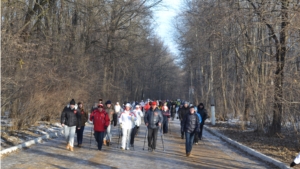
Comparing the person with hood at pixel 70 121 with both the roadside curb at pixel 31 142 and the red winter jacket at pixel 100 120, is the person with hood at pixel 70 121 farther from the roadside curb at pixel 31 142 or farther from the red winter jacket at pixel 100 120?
the roadside curb at pixel 31 142

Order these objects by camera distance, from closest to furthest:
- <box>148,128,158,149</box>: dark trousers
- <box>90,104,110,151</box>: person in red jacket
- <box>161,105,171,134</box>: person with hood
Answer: <box>90,104,110,151</box>: person in red jacket, <box>148,128,158,149</box>: dark trousers, <box>161,105,171,134</box>: person with hood

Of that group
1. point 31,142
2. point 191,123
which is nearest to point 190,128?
point 191,123

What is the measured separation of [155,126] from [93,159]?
10.9 feet

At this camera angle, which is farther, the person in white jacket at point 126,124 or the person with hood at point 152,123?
the person in white jacket at point 126,124

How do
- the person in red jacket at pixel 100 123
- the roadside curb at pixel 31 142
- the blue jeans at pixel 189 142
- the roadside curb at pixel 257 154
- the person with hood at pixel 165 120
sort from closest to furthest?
the roadside curb at pixel 257 154 → the roadside curb at pixel 31 142 → the blue jeans at pixel 189 142 → the person in red jacket at pixel 100 123 → the person with hood at pixel 165 120

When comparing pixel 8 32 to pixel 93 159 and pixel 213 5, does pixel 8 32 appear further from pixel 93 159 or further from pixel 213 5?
pixel 213 5

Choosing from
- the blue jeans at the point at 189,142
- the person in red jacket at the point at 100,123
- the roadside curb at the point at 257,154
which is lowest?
the roadside curb at the point at 257,154

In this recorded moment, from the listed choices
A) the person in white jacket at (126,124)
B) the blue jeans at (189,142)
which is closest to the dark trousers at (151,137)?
the person in white jacket at (126,124)

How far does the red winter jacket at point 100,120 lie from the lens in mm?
14742

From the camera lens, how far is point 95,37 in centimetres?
3547

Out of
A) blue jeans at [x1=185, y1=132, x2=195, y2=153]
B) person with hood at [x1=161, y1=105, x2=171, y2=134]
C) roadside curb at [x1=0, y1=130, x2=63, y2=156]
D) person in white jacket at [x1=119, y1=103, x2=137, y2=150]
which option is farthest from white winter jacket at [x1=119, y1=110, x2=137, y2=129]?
person with hood at [x1=161, y1=105, x2=171, y2=134]

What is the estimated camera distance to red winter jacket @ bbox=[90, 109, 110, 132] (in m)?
14.7

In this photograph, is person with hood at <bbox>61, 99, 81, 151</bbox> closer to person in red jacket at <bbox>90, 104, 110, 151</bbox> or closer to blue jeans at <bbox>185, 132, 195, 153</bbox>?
person in red jacket at <bbox>90, 104, 110, 151</bbox>

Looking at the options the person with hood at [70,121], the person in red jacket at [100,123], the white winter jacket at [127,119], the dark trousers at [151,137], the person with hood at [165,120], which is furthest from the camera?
the person with hood at [165,120]
